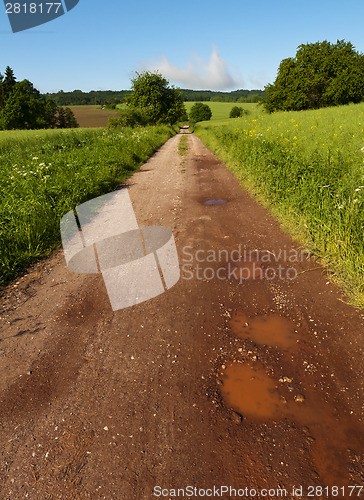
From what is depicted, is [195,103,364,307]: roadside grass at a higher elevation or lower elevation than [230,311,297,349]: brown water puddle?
higher

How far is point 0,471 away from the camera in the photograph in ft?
6.08

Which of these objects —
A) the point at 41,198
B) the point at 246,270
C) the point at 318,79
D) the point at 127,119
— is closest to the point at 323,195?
the point at 246,270

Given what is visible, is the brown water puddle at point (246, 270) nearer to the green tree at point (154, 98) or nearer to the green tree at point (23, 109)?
the green tree at point (154, 98)

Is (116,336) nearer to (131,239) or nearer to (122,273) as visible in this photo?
(122,273)

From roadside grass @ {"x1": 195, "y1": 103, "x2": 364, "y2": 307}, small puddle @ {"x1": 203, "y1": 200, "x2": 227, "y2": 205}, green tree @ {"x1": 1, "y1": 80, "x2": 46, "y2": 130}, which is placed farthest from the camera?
green tree @ {"x1": 1, "y1": 80, "x2": 46, "y2": 130}

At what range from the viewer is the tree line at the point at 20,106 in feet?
169

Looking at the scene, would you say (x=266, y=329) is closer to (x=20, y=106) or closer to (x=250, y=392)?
(x=250, y=392)

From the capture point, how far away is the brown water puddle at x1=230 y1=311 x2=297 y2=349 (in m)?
2.81

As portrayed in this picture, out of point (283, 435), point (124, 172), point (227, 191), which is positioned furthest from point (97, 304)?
point (124, 172)

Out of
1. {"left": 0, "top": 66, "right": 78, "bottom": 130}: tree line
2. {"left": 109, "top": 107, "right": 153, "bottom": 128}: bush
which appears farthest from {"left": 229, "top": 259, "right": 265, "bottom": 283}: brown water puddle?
{"left": 0, "top": 66, "right": 78, "bottom": 130}: tree line

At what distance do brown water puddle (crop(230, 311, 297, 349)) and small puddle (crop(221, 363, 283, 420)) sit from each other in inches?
14.7

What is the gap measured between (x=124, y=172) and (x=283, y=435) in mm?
10385

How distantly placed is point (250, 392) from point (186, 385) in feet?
1.79

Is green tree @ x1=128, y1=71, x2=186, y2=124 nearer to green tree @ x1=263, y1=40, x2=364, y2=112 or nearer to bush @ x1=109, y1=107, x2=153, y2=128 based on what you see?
A: bush @ x1=109, y1=107, x2=153, y2=128
